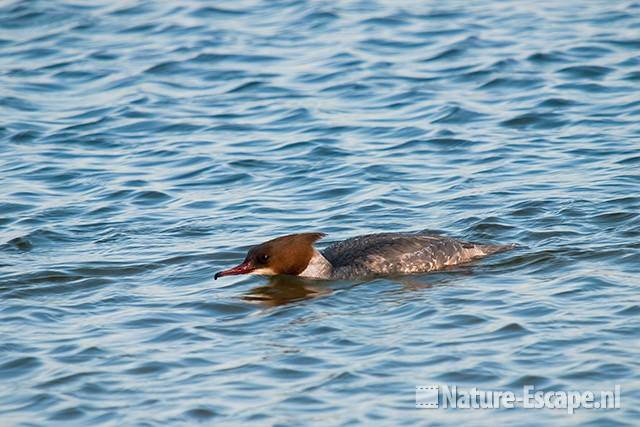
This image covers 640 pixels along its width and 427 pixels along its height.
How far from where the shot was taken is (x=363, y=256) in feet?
34.8

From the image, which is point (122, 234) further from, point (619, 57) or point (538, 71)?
point (619, 57)

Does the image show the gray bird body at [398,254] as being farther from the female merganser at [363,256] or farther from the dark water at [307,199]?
the dark water at [307,199]

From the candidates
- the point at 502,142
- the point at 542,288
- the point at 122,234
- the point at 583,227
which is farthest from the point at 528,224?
the point at 122,234

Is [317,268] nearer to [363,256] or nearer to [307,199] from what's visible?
[363,256]

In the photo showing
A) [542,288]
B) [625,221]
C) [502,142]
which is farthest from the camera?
[502,142]

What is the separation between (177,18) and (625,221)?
430 inches

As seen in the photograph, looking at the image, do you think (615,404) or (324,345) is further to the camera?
(324,345)

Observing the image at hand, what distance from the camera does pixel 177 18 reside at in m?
20.3

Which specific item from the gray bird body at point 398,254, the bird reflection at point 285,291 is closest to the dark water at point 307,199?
the bird reflection at point 285,291

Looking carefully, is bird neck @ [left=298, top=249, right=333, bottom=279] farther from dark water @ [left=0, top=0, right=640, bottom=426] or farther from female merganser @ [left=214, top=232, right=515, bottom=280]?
dark water @ [left=0, top=0, right=640, bottom=426]

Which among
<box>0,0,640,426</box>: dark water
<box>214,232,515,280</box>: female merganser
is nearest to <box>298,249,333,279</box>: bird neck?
<box>214,232,515,280</box>: female merganser

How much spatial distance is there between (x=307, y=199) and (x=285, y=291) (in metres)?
2.42

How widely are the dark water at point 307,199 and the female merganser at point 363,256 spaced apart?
0.54ft

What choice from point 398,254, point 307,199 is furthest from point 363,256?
point 307,199
